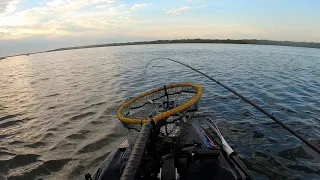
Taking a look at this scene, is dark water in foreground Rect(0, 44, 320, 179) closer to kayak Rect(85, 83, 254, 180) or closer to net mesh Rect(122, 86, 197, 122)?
net mesh Rect(122, 86, 197, 122)

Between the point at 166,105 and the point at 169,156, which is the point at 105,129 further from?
the point at 169,156

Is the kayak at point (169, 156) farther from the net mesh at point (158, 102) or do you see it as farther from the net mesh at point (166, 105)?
the net mesh at point (158, 102)

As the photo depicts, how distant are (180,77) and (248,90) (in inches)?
336

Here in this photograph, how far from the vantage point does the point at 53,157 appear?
31.7ft

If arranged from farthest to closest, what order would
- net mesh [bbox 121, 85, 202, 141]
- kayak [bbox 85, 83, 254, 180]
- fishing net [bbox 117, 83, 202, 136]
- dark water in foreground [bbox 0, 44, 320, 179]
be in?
1. dark water in foreground [bbox 0, 44, 320, 179]
2. fishing net [bbox 117, 83, 202, 136]
3. net mesh [bbox 121, 85, 202, 141]
4. kayak [bbox 85, 83, 254, 180]

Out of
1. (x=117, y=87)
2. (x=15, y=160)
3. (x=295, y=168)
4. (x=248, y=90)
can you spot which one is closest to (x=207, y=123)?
(x=295, y=168)

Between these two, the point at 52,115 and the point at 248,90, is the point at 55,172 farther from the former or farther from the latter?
the point at 248,90

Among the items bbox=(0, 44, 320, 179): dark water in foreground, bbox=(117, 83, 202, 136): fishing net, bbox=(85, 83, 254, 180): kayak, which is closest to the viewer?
bbox=(85, 83, 254, 180): kayak

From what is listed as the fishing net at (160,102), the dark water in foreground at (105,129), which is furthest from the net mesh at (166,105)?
the dark water in foreground at (105,129)

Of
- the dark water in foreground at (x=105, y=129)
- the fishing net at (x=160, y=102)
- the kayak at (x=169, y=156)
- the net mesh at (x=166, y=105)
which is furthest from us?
the dark water in foreground at (x=105, y=129)

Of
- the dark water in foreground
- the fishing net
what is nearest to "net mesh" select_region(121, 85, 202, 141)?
the fishing net

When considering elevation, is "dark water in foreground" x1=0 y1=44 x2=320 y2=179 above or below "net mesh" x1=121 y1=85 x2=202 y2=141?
below

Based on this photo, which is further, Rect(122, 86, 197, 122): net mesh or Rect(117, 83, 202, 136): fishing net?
Rect(122, 86, 197, 122): net mesh

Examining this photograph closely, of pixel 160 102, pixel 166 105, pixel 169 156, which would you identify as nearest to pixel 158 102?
pixel 160 102
